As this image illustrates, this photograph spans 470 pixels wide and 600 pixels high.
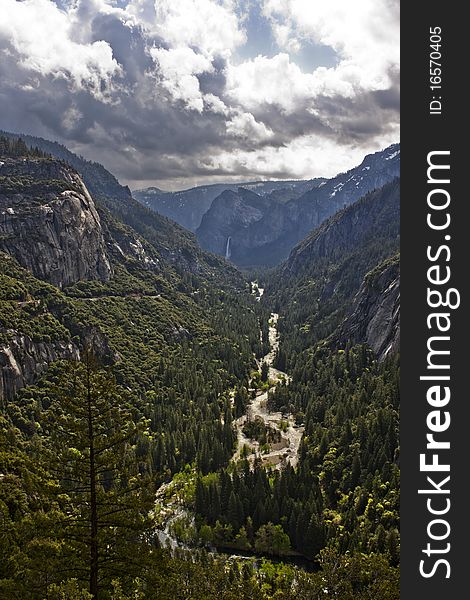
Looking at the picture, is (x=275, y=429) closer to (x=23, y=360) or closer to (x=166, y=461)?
(x=166, y=461)

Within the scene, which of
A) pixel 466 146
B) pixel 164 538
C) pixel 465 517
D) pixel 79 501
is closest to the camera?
pixel 465 517

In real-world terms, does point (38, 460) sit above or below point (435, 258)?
below

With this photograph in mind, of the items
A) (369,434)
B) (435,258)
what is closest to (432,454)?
(435,258)

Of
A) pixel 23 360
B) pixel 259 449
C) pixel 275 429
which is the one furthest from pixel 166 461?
pixel 23 360

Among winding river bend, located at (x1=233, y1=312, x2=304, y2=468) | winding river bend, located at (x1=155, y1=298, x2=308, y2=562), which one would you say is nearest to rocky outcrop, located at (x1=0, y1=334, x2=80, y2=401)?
winding river bend, located at (x1=155, y1=298, x2=308, y2=562)

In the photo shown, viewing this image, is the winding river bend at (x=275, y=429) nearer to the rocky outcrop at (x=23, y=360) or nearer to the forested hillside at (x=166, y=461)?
the forested hillside at (x=166, y=461)

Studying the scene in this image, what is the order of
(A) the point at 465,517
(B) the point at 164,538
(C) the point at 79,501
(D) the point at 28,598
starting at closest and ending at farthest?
(A) the point at 465,517
(C) the point at 79,501
(D) the point at 28,598
(B) the point at 164,538

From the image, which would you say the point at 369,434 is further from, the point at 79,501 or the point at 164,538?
the point at 79,501

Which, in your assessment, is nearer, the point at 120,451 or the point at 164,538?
the point at 120,451

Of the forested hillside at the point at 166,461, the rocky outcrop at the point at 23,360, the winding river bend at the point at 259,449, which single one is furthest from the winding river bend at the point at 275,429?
the rocky outcrop at the point at 23,360
